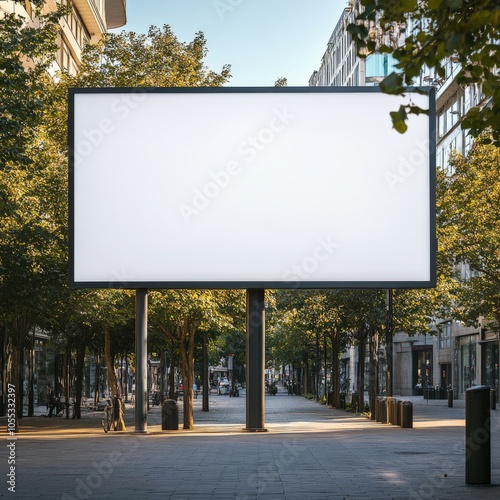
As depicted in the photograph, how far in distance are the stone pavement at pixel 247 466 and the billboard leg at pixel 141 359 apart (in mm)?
623

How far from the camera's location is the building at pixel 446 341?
66125 millimetres

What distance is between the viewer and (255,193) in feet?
83.7

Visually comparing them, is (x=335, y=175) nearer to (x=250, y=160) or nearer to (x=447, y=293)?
(x=250, y=160)

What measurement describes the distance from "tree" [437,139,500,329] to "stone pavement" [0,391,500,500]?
13041 mm

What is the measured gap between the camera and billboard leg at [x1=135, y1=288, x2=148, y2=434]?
1083 inches

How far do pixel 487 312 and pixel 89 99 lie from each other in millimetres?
24037

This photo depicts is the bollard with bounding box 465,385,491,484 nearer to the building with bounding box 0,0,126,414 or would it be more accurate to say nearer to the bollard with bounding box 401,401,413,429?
the bollard with bounding box 401,401,413,429

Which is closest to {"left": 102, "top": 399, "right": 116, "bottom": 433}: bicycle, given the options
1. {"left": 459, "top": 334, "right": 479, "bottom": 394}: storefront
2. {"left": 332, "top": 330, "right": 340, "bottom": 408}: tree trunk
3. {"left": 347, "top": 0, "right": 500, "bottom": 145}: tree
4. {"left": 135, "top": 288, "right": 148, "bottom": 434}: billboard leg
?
{"left": 135, "top": 288, "right": 148, "bottom": 434}: billboard leg

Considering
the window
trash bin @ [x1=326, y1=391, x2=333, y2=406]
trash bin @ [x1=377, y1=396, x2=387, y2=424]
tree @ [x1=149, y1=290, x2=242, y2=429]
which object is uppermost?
tree @ [x1=149, y1=290, x2=242, y2=429]

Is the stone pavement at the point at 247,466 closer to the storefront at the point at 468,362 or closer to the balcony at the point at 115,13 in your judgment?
the storefront at the point at 468,362

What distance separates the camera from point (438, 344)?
83.6m

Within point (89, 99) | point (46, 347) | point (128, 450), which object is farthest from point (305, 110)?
point (46, 347)

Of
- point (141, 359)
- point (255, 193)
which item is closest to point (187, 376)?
point (141, 359)

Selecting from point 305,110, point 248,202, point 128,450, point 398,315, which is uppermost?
point 305,110
